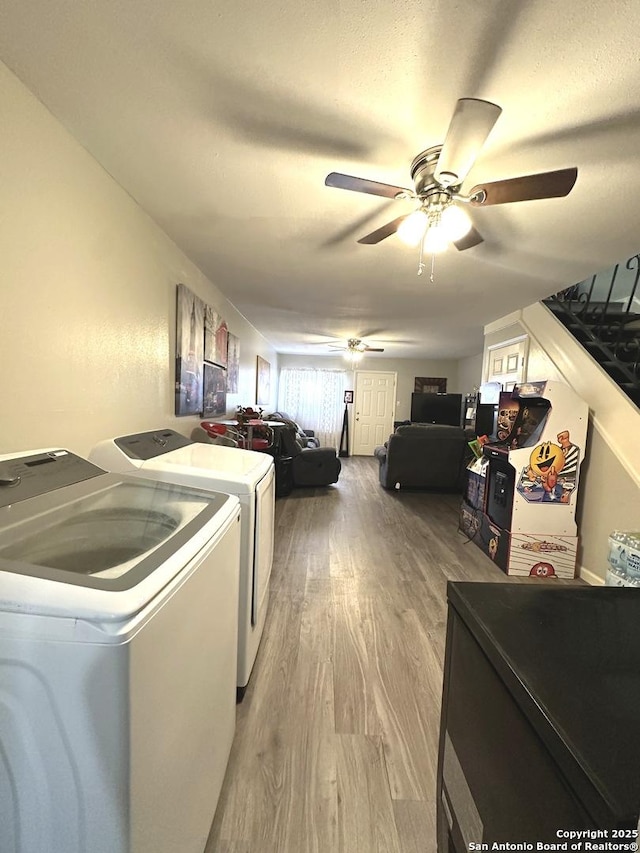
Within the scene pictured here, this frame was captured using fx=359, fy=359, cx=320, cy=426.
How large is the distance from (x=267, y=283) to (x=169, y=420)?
1590 millimetres

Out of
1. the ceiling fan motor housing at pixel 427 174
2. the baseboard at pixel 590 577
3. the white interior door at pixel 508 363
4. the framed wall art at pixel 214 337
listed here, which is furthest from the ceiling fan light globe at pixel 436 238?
the baseboard at pixel 590 577

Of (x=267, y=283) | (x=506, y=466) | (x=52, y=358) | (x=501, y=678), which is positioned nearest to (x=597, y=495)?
(x=506, y=466)

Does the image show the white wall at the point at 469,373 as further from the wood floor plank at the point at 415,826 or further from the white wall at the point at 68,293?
the wood floor plank at the point at 415,826

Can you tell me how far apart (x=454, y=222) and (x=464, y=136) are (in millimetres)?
471

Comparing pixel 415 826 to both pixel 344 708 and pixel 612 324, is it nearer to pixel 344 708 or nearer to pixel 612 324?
pixel 344 708

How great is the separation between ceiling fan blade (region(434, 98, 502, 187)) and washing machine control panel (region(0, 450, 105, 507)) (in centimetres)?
165

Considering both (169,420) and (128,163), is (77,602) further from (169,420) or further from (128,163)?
(169,420)

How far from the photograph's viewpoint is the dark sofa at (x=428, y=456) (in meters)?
5.03

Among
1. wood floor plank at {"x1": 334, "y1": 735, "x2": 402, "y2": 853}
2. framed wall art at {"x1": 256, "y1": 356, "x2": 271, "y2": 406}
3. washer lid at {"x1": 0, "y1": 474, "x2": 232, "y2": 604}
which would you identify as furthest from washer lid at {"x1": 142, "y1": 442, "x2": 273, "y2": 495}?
framed wall art at {"x1": 256, "y1": 356, "x2": 271, "y2": 406}

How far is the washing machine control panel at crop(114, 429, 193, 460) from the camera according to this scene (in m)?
1.60

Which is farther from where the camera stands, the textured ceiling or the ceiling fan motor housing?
the ceiling fan motor housing

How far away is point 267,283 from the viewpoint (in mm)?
3277

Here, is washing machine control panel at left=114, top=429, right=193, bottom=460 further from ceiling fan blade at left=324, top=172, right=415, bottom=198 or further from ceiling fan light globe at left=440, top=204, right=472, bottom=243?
ceiling fan light globe at left=440, top=204, right=472, bottom=243

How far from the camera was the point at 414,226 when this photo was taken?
1.71 m
